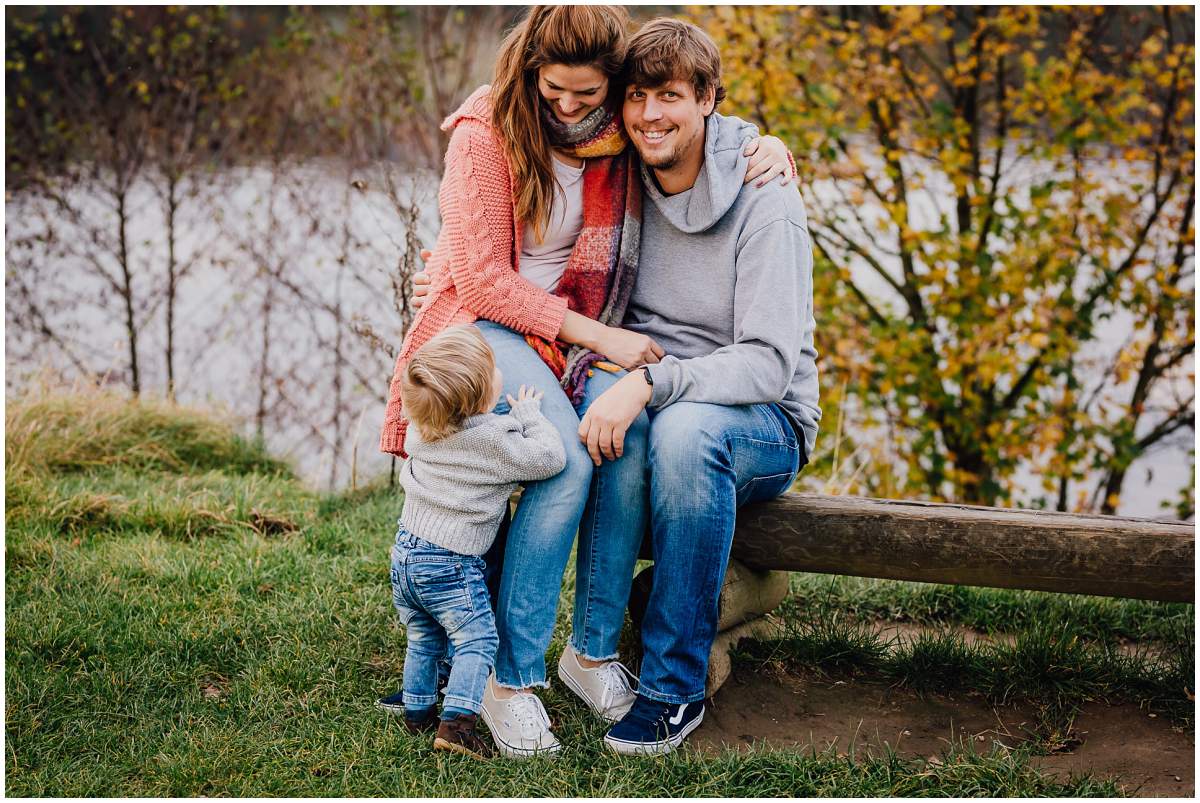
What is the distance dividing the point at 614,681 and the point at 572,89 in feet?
4.63

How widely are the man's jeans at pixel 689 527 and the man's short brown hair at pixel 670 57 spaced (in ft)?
2.52

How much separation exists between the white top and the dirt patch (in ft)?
3.83

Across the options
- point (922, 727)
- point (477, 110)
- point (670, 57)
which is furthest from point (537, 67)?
point (922, 727)

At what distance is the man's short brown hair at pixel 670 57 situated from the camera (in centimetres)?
256

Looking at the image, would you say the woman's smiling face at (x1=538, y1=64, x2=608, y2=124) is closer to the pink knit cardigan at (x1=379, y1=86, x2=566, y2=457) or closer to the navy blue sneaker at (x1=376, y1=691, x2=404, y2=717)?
the pink knit cardigan at (x1=379, y1=86, x2=566, y2=457)

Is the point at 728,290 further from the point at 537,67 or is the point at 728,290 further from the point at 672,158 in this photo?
the point at 537,67

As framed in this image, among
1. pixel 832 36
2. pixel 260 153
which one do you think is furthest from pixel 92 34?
pixel 832 36

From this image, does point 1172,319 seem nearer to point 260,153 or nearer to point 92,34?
point 260,153

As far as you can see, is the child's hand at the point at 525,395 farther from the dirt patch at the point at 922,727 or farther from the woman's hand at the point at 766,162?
the dirt patch at the point at 922,727

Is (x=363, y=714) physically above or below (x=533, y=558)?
below

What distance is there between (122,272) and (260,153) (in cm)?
113

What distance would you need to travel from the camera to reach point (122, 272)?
265 inches

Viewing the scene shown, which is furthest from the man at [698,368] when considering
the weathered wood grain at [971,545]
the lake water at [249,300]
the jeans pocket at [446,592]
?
the lake water at [249,300]

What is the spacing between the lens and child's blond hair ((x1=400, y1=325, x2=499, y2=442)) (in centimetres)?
242
